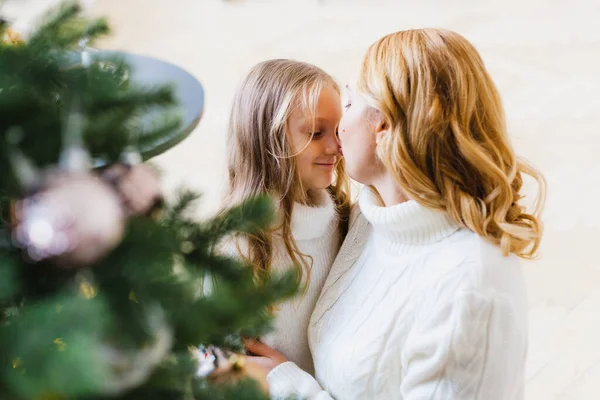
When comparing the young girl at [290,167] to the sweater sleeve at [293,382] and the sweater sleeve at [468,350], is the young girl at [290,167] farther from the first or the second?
the sweater sleeve at [468,350]

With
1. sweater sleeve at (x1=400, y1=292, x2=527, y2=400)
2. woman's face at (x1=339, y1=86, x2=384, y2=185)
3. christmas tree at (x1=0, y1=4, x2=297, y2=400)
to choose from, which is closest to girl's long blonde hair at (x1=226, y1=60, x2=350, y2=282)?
woman's face at (x1=339, y1=86, x2=384, y2=185)

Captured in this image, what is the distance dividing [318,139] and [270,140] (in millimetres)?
95

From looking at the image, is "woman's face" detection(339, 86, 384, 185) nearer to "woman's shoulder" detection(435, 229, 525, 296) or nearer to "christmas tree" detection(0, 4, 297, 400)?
"woman's shoulder" detection(435, 229, 525, 296)

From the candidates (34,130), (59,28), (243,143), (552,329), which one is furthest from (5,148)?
(552,329)

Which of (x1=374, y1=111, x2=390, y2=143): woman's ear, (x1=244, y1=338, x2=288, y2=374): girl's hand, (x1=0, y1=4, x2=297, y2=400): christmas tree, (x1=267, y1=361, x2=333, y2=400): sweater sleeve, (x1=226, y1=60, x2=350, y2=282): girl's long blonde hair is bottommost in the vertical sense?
(x1=244, y1=338, x2=288, y2=374): girl's hand

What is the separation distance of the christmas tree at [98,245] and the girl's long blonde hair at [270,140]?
2.31 ft

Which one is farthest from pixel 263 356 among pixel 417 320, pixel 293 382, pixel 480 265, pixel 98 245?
pixel 98 245

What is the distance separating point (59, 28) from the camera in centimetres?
54

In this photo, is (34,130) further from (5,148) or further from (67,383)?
(67,383)

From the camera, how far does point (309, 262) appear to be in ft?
4.17

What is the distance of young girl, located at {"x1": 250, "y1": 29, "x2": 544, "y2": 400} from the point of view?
911 millimetres

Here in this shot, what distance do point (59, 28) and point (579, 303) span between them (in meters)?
2.02

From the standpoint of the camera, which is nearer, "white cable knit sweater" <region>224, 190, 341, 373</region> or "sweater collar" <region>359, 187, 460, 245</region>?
"sweater collar" <region>359, 187, 460, 245</region>

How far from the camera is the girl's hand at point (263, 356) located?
3.79 ft
